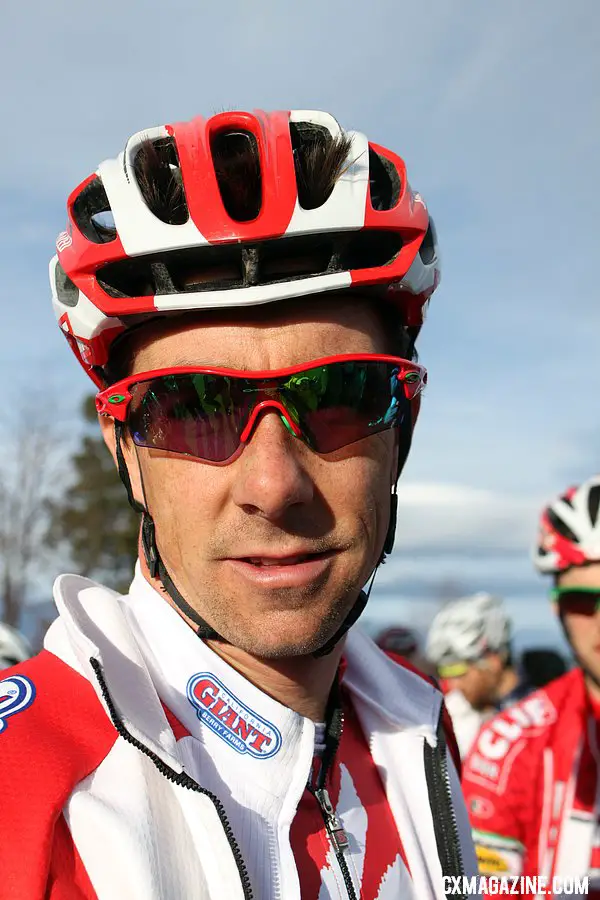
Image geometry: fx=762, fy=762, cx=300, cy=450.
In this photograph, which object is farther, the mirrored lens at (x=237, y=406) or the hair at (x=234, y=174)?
the hair at (x=234, y=174)

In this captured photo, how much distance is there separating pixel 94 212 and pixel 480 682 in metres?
7.26

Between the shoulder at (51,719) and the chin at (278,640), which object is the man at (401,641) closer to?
the chin at (278,640)

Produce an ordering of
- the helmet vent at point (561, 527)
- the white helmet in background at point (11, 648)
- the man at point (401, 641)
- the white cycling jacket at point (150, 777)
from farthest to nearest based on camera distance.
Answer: the man at point (401, 641) → the white helmet in background at point (11, 648) → the helmet vent at point (561, 527) → the white cycling jacket at point (150, 777)

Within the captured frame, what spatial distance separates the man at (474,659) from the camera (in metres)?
8.24

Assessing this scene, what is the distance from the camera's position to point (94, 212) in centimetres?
236

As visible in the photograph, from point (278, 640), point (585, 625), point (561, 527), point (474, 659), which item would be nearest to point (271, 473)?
point (278, 640)

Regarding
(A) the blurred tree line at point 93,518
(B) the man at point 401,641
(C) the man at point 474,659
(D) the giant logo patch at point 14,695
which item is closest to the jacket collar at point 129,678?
(D) the giant logo patch at point 14,695

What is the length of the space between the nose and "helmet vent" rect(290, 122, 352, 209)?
0.70 metres

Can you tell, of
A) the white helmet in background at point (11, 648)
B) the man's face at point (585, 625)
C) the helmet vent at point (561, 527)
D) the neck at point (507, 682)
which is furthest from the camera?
the neck at point (507, 682)

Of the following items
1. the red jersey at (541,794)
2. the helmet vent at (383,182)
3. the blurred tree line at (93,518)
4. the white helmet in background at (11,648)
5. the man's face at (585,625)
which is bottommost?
the blurred tree line at (93,518)

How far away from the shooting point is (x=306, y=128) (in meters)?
2.37

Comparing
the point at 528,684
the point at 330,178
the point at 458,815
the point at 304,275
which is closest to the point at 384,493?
the point at 304,275

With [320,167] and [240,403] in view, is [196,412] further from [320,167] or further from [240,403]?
[320,167]

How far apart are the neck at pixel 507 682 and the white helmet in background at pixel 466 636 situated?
287 mm
